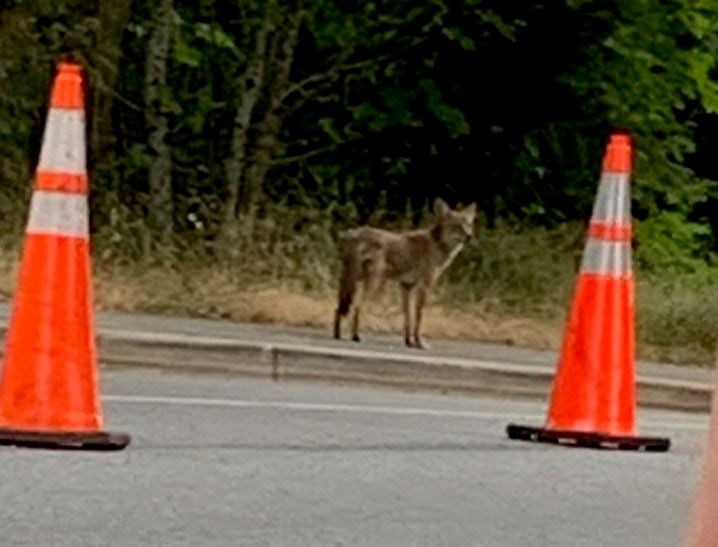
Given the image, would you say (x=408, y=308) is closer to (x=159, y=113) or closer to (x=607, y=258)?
(x=607, y=258)

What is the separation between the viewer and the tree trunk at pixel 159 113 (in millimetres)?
20594

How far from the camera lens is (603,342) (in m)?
9.49

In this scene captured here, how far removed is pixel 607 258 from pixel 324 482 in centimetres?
184

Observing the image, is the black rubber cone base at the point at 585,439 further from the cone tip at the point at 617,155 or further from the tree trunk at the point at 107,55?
the tree trunk at the point at 107,55

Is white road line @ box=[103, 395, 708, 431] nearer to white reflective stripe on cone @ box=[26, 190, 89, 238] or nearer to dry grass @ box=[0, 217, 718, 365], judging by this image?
white reflective stripe on cone @ box=[26, 190, 89, 238]

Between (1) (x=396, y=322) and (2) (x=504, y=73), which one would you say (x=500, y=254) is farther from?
(1) (x=396, y=322)

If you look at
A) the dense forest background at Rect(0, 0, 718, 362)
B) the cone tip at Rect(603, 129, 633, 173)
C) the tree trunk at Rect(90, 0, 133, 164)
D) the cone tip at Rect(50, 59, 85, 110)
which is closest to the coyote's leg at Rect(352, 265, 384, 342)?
the dense forest background at Rect(0, 0, 718, 362)

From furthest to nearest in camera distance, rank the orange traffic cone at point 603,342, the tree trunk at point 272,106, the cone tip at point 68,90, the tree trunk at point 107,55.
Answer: the tree trunk at point 272,106 → the tree trunk at point 107,55 → the orange traffic cone at point 603,342 → the cone tip at point 68,90

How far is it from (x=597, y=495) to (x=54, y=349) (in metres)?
1.64

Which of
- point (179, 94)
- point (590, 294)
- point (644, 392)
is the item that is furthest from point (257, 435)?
point (179, 94)

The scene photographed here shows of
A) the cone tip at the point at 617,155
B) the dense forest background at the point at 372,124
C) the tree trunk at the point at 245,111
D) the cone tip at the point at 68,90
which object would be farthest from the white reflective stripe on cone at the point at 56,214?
the tree trunk at the point at 245,111

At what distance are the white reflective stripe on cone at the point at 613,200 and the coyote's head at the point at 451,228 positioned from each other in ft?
22.9

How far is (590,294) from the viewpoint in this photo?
9.53 meters

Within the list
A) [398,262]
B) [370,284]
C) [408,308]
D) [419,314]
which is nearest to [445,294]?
[398,262]
